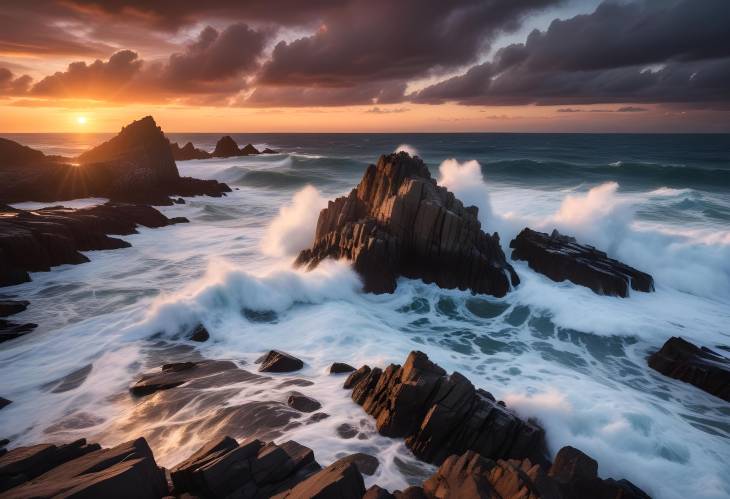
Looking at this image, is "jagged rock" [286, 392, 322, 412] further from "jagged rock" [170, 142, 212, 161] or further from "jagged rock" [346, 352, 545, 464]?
"jagged rock" [170, 142, 212, 161]

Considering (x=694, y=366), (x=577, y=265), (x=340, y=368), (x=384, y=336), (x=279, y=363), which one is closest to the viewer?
(x=340, y=368)

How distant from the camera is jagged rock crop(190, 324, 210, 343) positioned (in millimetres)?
12688

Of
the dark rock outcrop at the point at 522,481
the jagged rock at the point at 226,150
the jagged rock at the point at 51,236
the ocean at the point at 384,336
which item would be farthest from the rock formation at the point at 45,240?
the jagged rock at the point at 226,150

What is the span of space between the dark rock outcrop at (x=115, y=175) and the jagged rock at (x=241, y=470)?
109ft

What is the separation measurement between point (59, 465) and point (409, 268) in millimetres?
13620

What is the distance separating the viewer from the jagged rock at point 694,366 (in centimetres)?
1078

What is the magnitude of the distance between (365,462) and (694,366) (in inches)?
381

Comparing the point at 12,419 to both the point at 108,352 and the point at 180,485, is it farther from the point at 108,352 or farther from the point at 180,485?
the point at 180,485

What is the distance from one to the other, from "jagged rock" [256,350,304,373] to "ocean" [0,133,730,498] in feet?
0.97

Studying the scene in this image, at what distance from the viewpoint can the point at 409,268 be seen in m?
18.1

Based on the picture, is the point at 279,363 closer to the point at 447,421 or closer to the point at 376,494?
the point at 447,421

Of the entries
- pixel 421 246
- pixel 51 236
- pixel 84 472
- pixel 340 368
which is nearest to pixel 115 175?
pixel 51 236

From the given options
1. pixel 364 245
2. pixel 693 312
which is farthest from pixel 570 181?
pixel 364 245

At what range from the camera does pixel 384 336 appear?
1348 cm
